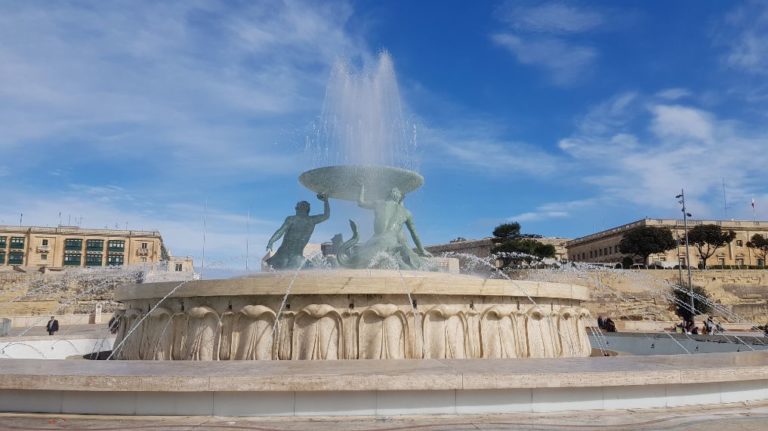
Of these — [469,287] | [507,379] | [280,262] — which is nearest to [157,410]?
[507,379]

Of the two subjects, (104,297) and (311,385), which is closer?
(311,385)

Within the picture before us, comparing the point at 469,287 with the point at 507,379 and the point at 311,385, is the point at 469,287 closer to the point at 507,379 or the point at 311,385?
the point at 507,379

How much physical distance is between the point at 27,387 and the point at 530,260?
68141 millimetres

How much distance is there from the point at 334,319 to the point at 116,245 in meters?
81.9

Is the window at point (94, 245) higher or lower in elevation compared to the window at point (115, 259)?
higher

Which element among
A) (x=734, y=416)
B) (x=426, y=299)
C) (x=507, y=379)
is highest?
(x=426, y=299)

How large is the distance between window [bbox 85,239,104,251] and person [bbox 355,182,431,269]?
3091 inches

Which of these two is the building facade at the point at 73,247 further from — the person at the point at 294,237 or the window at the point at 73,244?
the person at the point at 294,237

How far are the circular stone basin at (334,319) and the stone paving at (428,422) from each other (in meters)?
2.58

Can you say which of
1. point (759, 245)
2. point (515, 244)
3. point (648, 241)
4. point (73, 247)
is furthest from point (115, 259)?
point (759, 245)

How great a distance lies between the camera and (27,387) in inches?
183

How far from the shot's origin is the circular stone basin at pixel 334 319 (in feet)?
23.9

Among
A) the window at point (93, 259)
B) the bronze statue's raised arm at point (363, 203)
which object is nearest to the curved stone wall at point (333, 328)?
the bronze statue's raised arm at point (363, 203)

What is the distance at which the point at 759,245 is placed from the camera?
2965 inches
